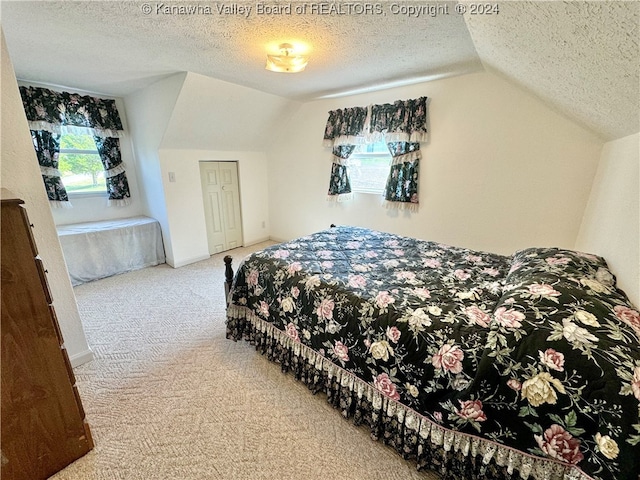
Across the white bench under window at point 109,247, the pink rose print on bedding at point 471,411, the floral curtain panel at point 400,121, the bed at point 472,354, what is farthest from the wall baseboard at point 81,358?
the floral curtain panel at point 400,121

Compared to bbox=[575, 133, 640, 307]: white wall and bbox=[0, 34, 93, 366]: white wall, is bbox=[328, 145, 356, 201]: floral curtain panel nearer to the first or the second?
bbox=[575, 133, 640, 307]: white wall

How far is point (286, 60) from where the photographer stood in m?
1.95

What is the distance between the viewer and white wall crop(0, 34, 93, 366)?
1.42 m

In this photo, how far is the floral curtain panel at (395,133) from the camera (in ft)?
9.59

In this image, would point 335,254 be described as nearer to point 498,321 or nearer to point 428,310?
point 428,310

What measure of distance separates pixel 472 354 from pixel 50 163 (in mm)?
4545

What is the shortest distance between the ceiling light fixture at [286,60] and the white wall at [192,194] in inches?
84.4

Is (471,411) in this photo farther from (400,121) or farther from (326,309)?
(400,121)

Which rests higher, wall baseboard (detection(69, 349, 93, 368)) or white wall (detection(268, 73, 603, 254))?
white wall (detection(268, 73, 603, 254))

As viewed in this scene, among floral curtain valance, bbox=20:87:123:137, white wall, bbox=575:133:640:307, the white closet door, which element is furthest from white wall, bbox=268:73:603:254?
floral curtain valance, bbox=20:87:123:137

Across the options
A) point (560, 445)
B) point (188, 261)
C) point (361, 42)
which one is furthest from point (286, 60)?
point (188, 261)

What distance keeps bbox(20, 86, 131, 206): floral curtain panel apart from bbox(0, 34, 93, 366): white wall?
219 cm

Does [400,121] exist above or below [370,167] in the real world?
above

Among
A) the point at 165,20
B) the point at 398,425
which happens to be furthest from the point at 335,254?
the point at 165,20
